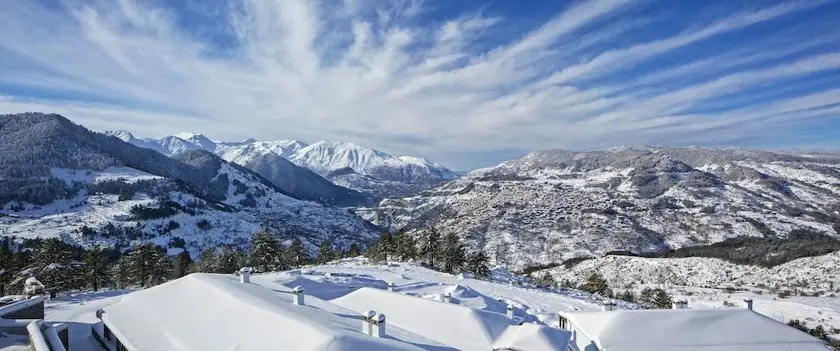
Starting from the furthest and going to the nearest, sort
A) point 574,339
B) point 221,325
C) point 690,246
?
point 690,246 < point 574,339 < point 221,325

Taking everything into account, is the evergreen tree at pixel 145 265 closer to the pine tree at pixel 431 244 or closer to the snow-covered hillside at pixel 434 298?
the snow-covered hillside at pixel 434 298

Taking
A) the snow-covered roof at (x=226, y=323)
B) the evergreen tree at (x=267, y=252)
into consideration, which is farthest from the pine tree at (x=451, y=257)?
the snow-covered roof at (x=226, y=323)

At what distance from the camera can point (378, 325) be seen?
14.4m

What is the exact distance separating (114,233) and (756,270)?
203415mm

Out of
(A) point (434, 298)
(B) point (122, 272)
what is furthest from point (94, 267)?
(A) point (434, 298)

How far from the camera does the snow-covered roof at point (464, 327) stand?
17.8m

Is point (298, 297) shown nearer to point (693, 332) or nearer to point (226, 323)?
point (226, 323)

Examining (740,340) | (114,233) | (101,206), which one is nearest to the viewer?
(740,340)

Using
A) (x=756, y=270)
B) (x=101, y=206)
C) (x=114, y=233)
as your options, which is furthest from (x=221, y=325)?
(x=101, y=206)

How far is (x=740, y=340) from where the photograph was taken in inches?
776

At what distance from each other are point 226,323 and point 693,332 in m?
19.4

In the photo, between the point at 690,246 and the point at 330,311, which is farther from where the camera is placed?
the point at 690,246

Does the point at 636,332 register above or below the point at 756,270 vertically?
above

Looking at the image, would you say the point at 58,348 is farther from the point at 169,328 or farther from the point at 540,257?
the point at 540,257
